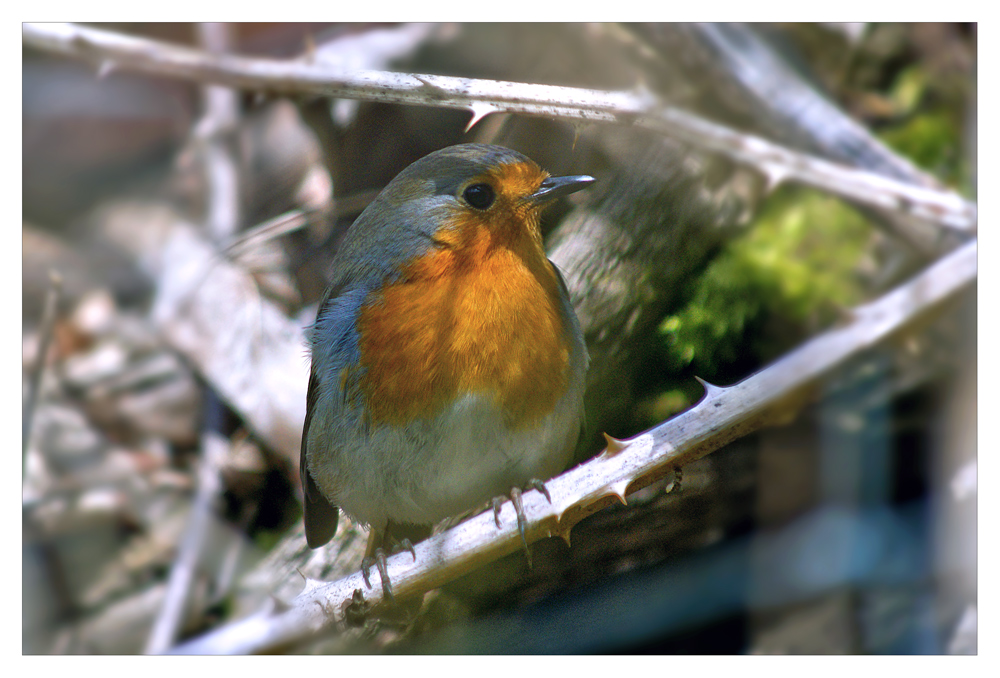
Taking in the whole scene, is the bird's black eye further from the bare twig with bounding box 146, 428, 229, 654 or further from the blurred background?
the bare twig with bounding box 146, 428, 229, 654

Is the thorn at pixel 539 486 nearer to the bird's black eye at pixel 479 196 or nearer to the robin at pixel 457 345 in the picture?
the robin at pixel 457 345

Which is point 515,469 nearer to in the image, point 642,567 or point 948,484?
point 642,567

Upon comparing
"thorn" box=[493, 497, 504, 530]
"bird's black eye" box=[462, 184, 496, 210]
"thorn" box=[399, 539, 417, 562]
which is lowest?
"thorn" box=[399, 539, 417, 562]

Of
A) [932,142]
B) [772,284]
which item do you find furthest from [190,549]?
[932,142]

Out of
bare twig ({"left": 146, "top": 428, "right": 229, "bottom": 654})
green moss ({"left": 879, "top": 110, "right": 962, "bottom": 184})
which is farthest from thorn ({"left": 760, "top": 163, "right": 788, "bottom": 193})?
bare twig ({"left": 146, "top": 428, "right": 229, "bottom": 654})

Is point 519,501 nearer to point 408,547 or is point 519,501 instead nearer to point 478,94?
point 408,547
